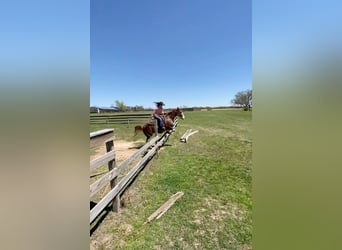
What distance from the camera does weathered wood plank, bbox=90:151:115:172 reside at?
1.42 meters

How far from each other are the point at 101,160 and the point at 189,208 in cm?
96

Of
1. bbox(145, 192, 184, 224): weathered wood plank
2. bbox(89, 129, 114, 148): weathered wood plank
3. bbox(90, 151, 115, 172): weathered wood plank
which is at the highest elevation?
bbox(89, 129, 114, 148): weathered wood plank

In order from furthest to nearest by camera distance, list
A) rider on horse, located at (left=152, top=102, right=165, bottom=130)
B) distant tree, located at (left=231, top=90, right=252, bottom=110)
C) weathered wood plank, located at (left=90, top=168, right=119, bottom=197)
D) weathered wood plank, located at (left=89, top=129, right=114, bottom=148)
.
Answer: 1. rider on horse, located at (left=152, top=102, right=165, bottom=130)
2. weathered wood plank, located at (left=90, top=168, right=119, bottom=197)
3. weathered wood plank, located at (left=89, top=129, right=114, bottom=148)
4. distant tree, located at (left=231, top=90, right=252, bottom=110)

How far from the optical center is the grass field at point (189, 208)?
4.76 feet

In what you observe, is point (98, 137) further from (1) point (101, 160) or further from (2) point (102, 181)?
(2) point (102, 181)

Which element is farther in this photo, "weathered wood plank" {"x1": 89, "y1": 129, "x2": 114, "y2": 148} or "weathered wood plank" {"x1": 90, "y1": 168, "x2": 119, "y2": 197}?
"weathered wood plank" {"x1": 90, "y1": 168, "x2": 119, "y2": 197}

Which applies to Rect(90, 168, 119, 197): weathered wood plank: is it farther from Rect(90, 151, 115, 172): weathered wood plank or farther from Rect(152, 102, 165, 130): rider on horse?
Rect(152, 102, 165, 130): rider on horse

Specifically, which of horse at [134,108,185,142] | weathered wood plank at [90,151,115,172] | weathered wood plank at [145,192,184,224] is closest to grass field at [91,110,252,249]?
weathered wood plank at [145,192,184,224]

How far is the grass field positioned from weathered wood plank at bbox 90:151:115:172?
0.91ft

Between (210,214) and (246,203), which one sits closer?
(210,214)
